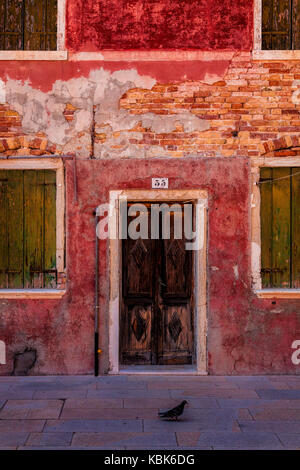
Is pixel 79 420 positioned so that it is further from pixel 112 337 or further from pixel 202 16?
pixel 202 16

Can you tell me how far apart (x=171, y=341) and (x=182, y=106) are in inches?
127

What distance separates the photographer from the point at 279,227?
22.2ft

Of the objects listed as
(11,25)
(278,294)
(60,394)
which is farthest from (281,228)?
(11,25)

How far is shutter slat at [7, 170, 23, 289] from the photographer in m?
6.73

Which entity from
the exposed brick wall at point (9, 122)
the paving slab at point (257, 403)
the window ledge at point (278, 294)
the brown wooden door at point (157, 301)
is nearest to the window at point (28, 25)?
the exposed brick wall at point (9, 122)

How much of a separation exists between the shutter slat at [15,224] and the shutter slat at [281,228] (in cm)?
340

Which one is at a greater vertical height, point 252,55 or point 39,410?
point 252,55

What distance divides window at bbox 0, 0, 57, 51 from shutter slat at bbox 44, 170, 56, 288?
176 centimetres

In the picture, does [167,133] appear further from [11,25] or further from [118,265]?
[11,25]

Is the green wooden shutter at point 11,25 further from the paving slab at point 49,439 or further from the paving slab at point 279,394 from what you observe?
the paving slab at point 279,394

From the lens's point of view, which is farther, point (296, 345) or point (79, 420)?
point (296, 345)

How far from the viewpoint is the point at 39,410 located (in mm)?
5250

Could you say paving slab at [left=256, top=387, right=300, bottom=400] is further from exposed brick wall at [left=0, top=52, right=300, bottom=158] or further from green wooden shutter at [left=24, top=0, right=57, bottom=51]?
green wooden shutter at [left=24, top=0, right=57, bottom=51]

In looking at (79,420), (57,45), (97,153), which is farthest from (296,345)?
(57,45)
